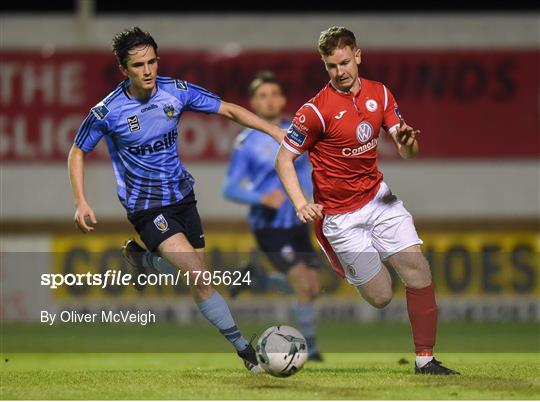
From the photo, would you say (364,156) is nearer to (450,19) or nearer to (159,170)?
(159,170)

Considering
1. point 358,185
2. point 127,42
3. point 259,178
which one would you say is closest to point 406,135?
point 358,185

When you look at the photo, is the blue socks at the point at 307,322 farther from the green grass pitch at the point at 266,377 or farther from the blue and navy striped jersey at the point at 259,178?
the blue and navy striped jersey at the point at 259,178

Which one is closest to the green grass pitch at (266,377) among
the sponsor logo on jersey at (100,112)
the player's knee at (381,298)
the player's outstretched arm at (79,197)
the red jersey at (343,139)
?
the player's knee at (381,298)

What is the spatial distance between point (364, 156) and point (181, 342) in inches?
201

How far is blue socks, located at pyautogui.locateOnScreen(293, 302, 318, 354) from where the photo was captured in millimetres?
10250

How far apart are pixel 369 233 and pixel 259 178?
115 inches

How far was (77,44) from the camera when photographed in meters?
16.0

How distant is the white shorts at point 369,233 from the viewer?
7.96m

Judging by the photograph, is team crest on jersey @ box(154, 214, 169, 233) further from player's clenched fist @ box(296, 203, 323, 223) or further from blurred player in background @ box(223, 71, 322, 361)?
blurred player in background @ box(223, 71, 322, 361)

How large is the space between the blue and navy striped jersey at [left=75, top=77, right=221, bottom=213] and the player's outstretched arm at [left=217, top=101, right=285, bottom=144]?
0.22 ft

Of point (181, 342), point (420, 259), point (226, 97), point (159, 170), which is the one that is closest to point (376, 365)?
point (420, 259)

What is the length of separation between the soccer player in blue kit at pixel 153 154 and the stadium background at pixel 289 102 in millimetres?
7229

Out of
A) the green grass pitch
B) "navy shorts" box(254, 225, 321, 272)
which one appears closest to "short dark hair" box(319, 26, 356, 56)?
the green grass pitch

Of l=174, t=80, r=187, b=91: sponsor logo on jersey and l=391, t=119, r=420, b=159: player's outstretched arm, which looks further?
l=174, t=80, r=187, b=91: sponsor logo on jersey
